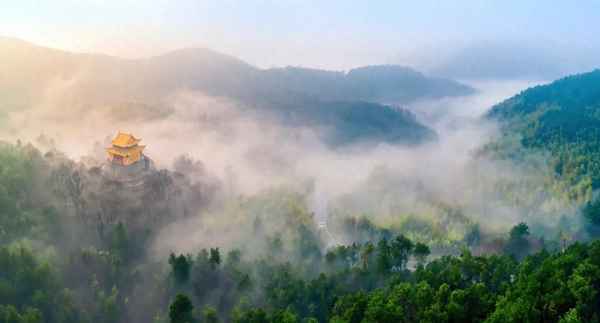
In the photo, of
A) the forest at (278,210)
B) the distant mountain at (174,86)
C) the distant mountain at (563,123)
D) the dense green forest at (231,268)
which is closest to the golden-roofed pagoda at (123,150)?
the forest at (278,210)

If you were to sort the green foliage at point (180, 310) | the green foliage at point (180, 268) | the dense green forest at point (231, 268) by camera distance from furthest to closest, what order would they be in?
1. the green foliage at point (180, 268)
2. the green foliage at point (180, 310)
3. the dense green forest at point (231, 268)

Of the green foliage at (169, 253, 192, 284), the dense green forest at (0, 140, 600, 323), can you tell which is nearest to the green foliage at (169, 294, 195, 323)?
the dense green forest at (0, 140, 600, 323)

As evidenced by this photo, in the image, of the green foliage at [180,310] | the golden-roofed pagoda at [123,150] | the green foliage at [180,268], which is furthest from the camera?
the golden-roofed pagoda at [123,150]

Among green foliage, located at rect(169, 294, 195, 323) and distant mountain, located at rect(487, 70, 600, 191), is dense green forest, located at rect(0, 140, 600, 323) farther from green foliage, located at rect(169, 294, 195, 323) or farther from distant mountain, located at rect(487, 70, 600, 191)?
distant mountain, located at rect(487, 70, 600, 191)

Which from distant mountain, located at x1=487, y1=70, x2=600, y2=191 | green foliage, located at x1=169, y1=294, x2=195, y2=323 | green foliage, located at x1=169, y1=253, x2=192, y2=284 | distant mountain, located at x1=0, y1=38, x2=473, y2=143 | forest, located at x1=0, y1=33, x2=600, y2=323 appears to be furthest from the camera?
distant mountain, located at x1=0, y1=38, x2=473, y2=143

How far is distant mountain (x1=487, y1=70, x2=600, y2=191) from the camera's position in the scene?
8069 centimetres

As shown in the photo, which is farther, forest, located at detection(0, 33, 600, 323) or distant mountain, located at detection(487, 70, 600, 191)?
distant mountain, located at detection(487, 70, 600, 191)

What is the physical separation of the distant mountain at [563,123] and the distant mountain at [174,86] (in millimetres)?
28858

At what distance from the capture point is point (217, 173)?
82750 mm

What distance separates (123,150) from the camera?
60.5 meters

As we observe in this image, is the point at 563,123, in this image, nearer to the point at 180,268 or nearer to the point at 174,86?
the point at 180,268

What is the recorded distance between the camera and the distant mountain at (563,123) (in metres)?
80.7

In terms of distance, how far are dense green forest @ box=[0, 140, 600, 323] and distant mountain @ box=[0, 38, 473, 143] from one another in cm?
5053

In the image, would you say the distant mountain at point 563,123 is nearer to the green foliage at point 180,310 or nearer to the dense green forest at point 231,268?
the dense green forest at point 231,268
